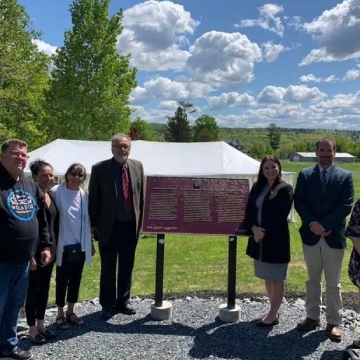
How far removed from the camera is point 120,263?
4875 mm

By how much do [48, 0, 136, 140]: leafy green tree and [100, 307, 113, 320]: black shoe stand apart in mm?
15946

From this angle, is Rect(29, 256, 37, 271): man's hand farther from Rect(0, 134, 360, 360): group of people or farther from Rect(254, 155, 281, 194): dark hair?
Rect(254, 155, 281, 194): dark hair

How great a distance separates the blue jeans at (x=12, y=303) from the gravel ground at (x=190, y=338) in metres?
0.32

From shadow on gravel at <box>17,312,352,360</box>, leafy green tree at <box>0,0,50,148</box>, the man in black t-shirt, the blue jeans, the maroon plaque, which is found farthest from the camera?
leafy green tree at <box>0,0,50,148</box>

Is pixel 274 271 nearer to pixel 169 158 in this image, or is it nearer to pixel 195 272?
pixel 195 272

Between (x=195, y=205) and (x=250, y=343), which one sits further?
(x=195, y=205)

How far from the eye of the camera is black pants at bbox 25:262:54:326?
158 inches

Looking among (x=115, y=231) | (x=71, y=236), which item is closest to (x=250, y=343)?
(x=115, y=231)

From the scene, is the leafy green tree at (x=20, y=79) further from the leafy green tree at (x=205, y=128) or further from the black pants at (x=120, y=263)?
the leafy green tree at (x=205, y=128)

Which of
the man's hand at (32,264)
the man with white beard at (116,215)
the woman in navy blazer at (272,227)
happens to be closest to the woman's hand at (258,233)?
the woman in navy blazer at (272,227)

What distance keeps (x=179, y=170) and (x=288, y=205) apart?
1017 centimetres

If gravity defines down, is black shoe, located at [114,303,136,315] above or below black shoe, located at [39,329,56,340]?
above

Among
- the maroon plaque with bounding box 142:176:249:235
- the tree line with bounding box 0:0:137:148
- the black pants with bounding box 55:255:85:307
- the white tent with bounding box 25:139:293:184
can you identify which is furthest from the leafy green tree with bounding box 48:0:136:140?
the black pants with bounding box 55:255:85:307

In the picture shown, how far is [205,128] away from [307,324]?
203 ft
